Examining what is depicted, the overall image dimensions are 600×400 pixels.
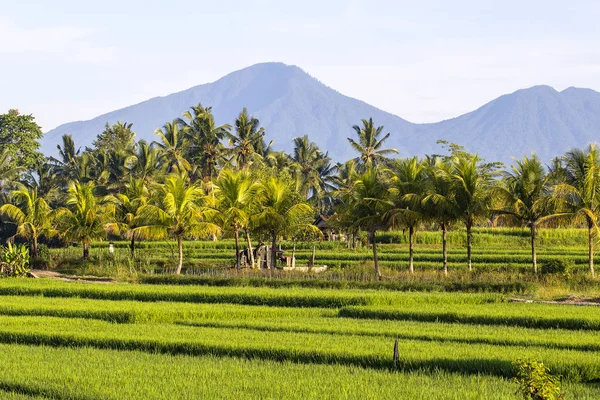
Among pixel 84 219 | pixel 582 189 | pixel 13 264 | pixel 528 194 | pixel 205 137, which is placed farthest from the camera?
pixel 205 137

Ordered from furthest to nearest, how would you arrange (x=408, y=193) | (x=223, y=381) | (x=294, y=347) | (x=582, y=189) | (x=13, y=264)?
(x=408, y=193) < (x=13, y=264) < (x=582, y=189) < (x=294, y=347) < (x=223, y=381)

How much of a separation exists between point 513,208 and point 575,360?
66.8ft

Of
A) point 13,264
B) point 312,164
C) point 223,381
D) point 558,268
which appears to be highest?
point 312,164

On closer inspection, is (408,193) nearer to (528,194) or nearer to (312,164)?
(528,194)

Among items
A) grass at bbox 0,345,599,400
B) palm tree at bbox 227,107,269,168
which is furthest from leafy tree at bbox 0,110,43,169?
grass at bbox 0,345,599,400

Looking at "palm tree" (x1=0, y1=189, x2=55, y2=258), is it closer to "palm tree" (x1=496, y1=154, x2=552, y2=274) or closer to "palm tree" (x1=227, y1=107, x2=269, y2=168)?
"palm tree" (x1=227, y1=107, x2=269, y2=168)

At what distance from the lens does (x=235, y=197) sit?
3381 centimetres

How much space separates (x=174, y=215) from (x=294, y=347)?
21.1 m

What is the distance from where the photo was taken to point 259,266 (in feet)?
121

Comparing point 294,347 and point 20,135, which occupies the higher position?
point 20,135

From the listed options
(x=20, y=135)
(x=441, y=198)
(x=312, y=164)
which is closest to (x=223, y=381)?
(x=441, y=198)

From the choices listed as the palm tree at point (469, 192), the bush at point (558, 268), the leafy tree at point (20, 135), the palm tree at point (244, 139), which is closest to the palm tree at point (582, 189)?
the bush at point (558, 268)

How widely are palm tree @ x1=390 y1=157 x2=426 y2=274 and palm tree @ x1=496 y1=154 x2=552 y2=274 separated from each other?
316cm

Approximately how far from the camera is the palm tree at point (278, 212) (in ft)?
111
